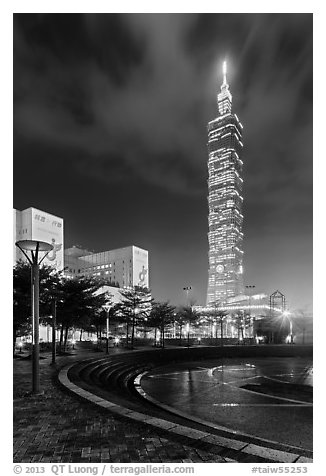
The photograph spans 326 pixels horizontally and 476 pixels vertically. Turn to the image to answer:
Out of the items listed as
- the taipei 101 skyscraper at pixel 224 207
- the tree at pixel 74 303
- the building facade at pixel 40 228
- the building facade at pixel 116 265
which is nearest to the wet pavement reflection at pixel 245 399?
the tree at pixel 74 303

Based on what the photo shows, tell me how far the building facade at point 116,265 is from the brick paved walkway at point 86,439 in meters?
89.3

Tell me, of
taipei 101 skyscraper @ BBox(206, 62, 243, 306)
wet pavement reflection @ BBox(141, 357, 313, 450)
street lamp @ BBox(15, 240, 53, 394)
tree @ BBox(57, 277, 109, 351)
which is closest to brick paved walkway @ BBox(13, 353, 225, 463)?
street lamp @ BBox(15, 240, 53, 394)

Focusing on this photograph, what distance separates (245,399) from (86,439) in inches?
281

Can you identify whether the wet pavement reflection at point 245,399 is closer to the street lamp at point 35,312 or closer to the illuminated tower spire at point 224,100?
the street lamp at point 35,312

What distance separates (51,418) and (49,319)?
1732 cm

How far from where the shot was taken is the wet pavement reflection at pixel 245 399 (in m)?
7.35

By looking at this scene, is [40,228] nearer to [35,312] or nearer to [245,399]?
[245,399]

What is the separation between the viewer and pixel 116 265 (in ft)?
334

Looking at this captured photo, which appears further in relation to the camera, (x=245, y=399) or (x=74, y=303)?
(x=74, y=303)

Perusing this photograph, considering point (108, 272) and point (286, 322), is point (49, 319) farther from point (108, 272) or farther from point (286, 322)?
point (108, 272)

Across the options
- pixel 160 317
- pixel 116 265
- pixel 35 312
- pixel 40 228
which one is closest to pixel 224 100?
pixel 116 265

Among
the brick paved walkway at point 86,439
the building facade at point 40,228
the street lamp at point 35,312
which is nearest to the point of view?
the brick paved walkway at point 86,439
